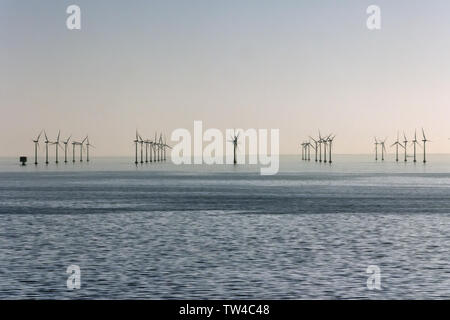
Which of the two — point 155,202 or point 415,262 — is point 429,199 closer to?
point 155,202

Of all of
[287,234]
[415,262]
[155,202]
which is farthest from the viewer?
[155,202]

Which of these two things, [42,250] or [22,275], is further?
[42,250]

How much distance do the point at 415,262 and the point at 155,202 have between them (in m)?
59.0

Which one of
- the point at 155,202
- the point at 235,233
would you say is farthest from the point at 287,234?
the point at 155,202

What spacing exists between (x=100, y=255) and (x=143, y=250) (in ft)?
10.5

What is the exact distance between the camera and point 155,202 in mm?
98250

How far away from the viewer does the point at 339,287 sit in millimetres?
34531

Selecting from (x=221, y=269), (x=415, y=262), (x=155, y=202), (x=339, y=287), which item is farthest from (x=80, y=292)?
(x=155, y=202)

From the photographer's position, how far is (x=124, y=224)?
66500mm

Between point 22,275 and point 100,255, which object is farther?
point 100,255
